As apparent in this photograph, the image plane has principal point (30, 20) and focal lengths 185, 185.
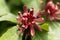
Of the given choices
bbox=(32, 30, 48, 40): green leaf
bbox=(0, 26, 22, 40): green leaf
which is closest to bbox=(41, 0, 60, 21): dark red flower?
bbox=(32, 30, 48, 40): green leaf

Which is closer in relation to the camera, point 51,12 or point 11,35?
point 11,35

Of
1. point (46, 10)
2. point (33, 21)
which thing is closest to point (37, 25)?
point (33, 21)

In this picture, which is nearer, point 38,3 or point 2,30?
point 2,30

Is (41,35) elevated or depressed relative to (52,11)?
depressed

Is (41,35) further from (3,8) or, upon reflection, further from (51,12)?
(3,8)

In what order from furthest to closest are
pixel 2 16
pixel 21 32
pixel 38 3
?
pixel 38 3 → pixel 2 16 → pixel 21 32

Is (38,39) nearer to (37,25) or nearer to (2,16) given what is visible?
(37,25)

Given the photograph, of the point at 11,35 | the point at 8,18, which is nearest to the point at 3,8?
the point at 8,18

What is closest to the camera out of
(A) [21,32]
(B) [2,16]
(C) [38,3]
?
(A) [21,32]

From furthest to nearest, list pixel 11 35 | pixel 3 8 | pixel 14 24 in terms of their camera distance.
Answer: pixel 3 8 < pixel 14 24 < pixel 11 35
